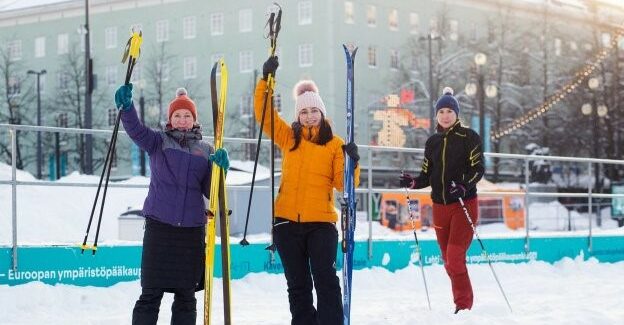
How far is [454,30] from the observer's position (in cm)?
5209

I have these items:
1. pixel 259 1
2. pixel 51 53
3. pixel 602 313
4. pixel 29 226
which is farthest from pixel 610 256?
pixel 51 53

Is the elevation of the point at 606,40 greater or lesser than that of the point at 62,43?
lesser

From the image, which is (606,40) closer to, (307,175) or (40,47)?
(40,47)

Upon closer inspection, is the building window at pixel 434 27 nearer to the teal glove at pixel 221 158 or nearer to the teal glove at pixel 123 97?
the teal glove at pixel 221 158

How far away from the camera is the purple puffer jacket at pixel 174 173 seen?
477 cm

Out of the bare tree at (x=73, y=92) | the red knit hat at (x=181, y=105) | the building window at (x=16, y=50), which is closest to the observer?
the red knit hat at (x=181, y=105)

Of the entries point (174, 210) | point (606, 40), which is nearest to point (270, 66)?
point (174, 210)

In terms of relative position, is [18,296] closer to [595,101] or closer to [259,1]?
[595,101]

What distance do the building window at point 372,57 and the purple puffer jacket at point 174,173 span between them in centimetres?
4427

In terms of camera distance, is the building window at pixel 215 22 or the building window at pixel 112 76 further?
the building window at pixel 112 76

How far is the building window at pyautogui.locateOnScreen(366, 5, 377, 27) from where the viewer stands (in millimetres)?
Result: 49250

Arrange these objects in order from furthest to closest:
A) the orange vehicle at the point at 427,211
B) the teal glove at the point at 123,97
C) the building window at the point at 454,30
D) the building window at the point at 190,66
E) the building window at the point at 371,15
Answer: the building window at the point at 190,66 → the building window at the point at 371,15 → the building window at the point at 454,30 → the orange vehicle at the point at 427,211 → the teal glove at the point at 123,97

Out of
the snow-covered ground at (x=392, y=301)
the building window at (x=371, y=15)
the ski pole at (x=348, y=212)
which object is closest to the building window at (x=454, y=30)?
the building window at (x=371, y=15)

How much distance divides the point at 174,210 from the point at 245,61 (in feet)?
151
